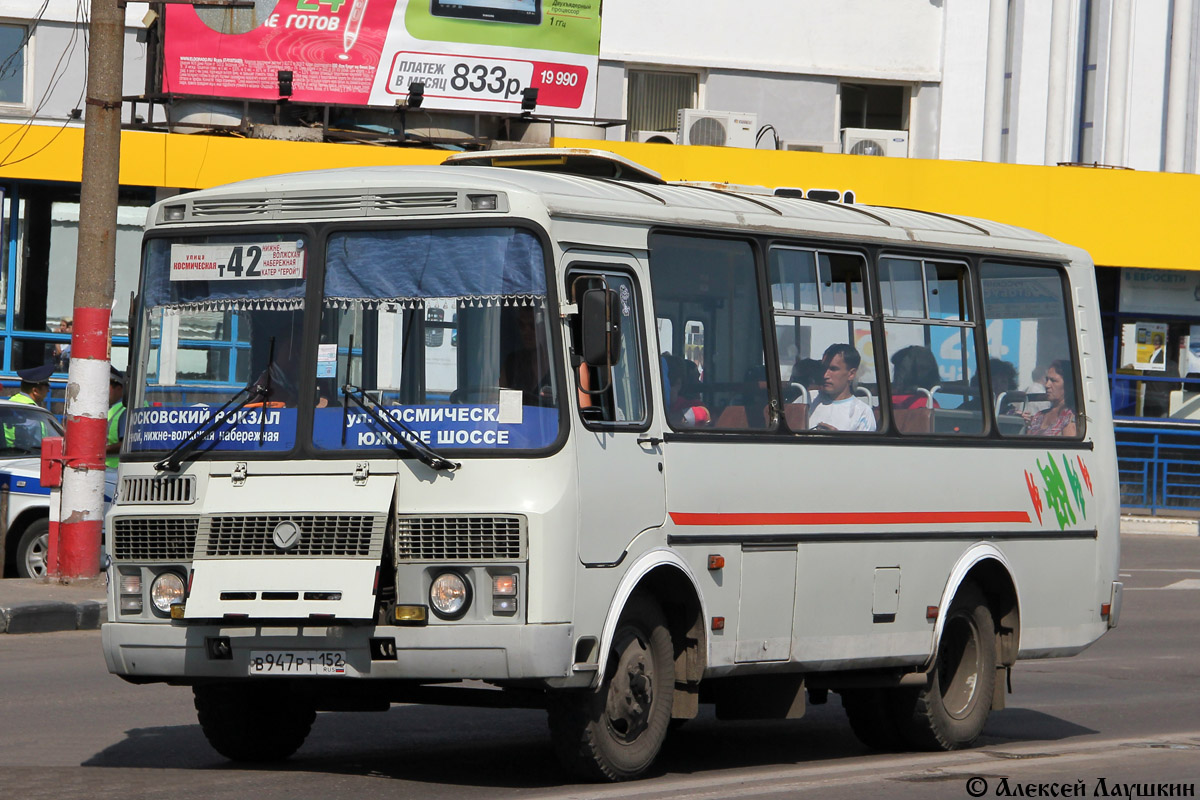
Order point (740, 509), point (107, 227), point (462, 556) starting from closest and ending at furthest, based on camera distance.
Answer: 1. point (462, 556)
2. point (740, 509)
3. point (107, 227)

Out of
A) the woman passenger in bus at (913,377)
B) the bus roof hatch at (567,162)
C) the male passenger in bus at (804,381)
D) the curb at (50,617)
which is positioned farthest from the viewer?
the curb at (50,617)

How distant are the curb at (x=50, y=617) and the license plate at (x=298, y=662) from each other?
684 cm

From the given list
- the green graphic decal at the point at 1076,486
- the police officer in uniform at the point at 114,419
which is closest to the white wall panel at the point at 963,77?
the police officer in uniform at the point at 114,419

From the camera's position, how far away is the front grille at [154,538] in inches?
308

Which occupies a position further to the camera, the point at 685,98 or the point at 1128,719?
the point at 685,98

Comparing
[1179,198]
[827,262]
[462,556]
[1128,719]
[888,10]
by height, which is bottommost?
[1128,719]

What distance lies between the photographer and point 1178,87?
1190 inches

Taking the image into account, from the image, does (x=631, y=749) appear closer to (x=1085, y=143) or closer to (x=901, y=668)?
(x=901, y=668)

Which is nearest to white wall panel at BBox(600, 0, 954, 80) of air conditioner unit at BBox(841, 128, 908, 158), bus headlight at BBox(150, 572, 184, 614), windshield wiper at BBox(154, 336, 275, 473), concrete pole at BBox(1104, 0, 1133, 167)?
air conditioner unit at BBox(841, 128, 908, 158)

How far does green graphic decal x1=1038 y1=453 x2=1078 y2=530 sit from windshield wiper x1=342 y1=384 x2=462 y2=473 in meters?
4.18

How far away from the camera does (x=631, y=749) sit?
26.2ft

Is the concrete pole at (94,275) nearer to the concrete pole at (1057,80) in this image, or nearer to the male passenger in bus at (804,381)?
the male passenger in bus at (804,381)

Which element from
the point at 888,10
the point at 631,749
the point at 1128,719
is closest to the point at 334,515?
the point at 631,749

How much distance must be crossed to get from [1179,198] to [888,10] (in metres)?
5.93
